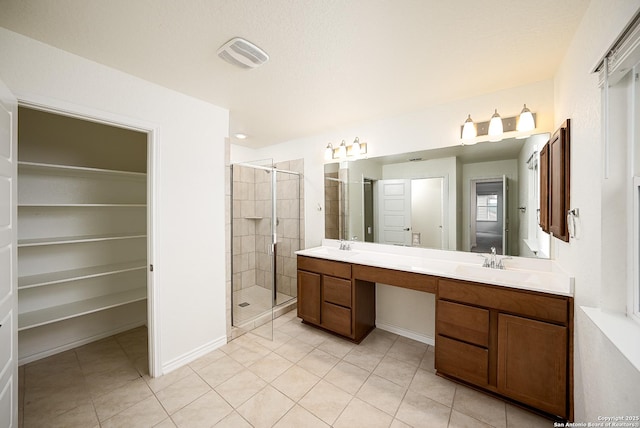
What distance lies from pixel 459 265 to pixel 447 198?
65cm

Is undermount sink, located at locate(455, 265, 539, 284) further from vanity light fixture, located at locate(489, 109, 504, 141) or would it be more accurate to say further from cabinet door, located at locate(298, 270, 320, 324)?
cabinet door, located at locate(298, 270, 320, 324)

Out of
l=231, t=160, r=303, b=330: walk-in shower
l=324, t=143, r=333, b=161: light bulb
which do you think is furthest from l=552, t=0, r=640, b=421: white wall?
l=231, t=160, r=303, b=330: walk-in shower

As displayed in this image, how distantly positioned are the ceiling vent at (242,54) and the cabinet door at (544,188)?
213 cm

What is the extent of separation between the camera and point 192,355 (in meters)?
2.24

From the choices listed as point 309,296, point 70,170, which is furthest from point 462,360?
point 70,170

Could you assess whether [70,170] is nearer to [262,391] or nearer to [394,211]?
[262,391]

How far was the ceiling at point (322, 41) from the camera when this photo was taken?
126 cm

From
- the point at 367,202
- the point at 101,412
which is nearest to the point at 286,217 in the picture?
the point at 367,202

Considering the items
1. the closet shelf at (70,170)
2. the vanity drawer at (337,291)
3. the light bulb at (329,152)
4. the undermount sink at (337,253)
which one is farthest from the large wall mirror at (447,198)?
the closet shelf at (70,170)

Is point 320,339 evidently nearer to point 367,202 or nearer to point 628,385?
point 367,202

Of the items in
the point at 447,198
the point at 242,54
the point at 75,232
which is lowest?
the point at 75,232

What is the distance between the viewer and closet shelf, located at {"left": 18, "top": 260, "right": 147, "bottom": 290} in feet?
6.71

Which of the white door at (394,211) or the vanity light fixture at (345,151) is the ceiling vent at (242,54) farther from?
the white door at (394,211)

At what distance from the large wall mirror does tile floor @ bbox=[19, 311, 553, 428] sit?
1174mm
